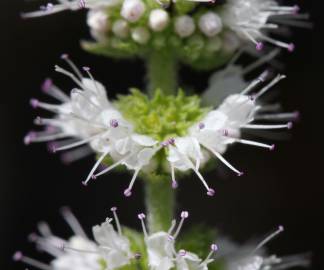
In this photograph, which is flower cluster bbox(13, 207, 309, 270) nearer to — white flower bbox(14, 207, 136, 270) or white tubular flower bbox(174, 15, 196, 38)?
white flower bbox(14, 207, 136, 270)

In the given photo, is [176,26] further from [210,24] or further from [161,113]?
[161,113]

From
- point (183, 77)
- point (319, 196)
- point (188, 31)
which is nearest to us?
point (188, 31)

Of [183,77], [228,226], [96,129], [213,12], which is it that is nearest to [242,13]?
[213,12]

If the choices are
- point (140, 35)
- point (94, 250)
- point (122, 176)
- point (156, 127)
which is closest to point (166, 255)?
point (94, 250)

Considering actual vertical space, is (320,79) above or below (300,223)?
above

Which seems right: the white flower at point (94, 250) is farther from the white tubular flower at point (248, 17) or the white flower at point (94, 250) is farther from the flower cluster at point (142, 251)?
the white tubular flower at point (248, 17)

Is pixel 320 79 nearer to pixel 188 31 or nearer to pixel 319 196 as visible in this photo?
pixel 319 196

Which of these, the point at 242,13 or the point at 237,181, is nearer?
the point at 242,13
